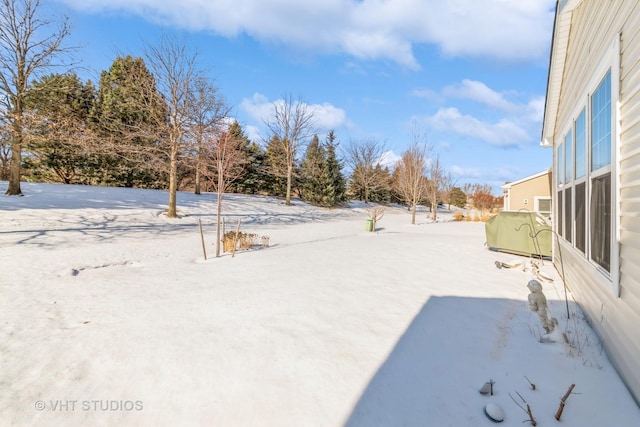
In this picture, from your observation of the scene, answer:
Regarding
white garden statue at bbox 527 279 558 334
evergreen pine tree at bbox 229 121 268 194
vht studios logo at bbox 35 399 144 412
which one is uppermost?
evergreen pine tree at bbox 229 121 268 194

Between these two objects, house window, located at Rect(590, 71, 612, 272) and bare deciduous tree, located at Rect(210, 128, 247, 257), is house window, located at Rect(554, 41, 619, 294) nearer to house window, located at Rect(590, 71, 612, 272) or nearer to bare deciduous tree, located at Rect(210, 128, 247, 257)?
house window, located at Rect(590, 71, 612, 272)

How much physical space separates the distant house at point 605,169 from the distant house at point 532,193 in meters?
9.58

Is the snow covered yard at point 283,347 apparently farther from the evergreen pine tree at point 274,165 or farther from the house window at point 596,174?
the evergreen pine tree at point 274,165

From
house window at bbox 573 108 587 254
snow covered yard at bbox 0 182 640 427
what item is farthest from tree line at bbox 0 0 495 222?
house window at bbox 573 108 587 254

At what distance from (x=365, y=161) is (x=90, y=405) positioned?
3463cm

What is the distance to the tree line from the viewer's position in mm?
11086

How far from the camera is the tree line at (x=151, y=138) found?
36.4 ft

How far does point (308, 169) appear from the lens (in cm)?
2775

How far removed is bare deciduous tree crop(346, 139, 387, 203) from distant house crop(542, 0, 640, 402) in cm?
2988

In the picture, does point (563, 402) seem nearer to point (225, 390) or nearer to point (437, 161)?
point (225, 390)

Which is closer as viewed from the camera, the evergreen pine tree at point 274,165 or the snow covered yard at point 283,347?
the snow covered yard at point 283,347

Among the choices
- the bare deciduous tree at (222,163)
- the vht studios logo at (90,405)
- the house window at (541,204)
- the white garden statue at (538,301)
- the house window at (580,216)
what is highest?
the bare deciduous tree at (222,163)

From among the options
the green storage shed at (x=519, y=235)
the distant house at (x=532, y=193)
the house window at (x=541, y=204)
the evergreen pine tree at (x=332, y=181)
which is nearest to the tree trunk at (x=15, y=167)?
the green storage shed at (x=519, y=235)

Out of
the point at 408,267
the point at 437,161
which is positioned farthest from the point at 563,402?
the point at 437,161
